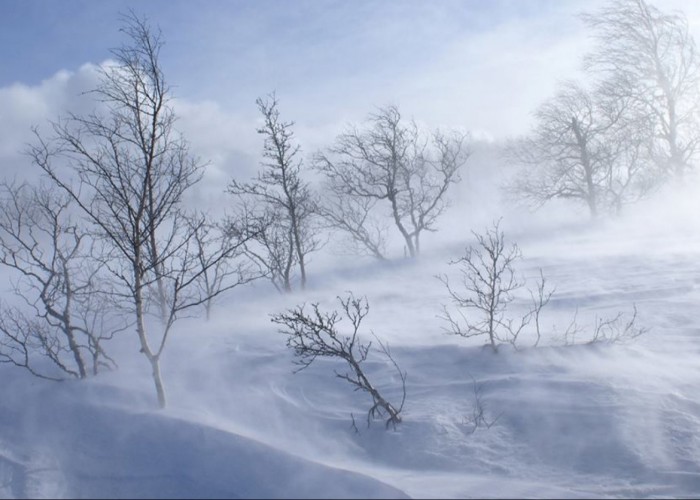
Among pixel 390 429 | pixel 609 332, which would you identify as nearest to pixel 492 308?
pixel 609 332

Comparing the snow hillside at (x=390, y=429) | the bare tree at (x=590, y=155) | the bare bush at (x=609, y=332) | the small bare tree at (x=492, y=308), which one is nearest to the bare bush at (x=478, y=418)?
the snow hillside at (x=390, y=429)

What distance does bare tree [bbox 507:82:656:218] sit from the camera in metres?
22.4

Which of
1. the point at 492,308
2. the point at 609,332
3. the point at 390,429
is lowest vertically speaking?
the point at 390,429

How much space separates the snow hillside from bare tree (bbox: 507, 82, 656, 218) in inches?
531

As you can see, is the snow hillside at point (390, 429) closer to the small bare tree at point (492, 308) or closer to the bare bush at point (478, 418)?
the bare bush at point (478, 418)

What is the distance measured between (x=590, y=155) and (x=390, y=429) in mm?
20340

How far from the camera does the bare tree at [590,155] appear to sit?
2242cm

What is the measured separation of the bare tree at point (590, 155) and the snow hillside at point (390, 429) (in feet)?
44.3

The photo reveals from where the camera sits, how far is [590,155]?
75.8ft

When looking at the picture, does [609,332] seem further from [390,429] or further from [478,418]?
[390,429]

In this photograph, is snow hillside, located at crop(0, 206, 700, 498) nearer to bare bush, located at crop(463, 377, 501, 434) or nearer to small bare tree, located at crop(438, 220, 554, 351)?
bare bush, located at crop(463, 377, 501, 434)

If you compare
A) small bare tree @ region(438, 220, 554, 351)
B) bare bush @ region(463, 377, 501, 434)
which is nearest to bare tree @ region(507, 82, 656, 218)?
small bare tree @ region(438, 220, 554, 351)


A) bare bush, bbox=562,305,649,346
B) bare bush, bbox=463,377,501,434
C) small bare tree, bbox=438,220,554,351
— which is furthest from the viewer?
bare bush, bbox=562,305,649,346

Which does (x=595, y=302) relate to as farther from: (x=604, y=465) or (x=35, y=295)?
(x=35, y=295)
